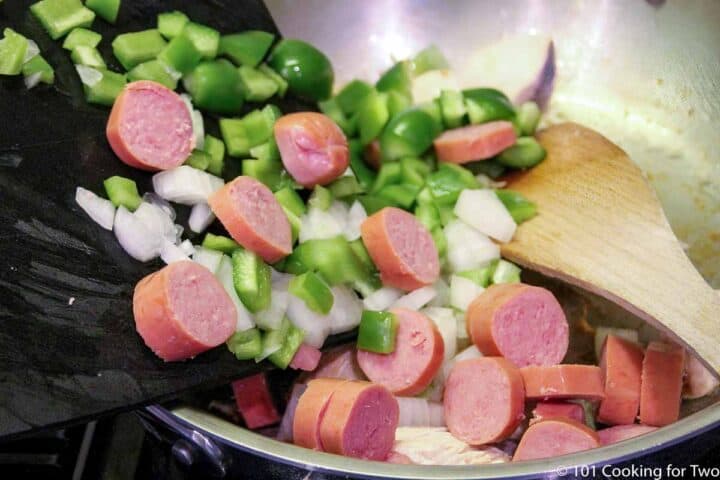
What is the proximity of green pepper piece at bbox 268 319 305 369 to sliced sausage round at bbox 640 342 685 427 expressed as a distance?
784 millimetres

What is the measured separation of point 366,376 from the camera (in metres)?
1.89

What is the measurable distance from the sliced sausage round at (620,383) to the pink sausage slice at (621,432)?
0.03 meters

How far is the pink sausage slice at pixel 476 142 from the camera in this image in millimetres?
A: 2248

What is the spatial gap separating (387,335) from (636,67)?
133cm

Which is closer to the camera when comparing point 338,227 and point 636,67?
point 338,227

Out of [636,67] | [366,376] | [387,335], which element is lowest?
[366,376]

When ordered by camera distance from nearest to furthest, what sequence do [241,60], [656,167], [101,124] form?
1. [101,124]
2. [241,60]
3. [656,167]

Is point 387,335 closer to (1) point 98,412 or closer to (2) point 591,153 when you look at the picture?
(1) point 98,412

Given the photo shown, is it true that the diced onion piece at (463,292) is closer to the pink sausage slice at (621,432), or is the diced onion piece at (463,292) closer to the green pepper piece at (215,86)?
the pink sausage slice at (621,432)

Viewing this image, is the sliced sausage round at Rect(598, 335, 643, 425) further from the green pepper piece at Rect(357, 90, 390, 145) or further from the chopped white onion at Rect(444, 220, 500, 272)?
the green pepper piece at Rect(357, 90, 390, 145)

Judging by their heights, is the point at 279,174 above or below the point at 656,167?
below

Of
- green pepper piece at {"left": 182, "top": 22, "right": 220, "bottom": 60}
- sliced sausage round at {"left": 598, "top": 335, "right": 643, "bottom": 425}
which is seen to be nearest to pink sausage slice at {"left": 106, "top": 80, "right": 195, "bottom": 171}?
green pepper piece at {"left": 182, "top": 22, "right": 220, "bottom": 60}

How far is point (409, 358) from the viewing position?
1850 millimetres

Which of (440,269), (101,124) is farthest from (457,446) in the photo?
(101,124)
